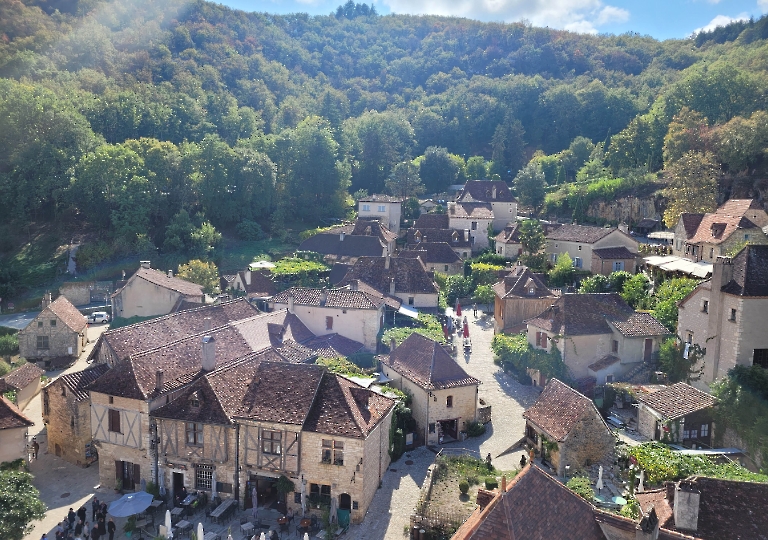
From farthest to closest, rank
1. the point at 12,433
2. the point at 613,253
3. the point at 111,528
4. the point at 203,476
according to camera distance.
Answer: the point at 613,253
the point at 12,433
the point at 203,476
the point at 111,528

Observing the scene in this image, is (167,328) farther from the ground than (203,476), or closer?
farther from the ground

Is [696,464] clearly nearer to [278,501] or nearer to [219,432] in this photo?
[278,501]

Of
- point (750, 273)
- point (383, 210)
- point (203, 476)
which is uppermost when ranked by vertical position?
point (383, 210)

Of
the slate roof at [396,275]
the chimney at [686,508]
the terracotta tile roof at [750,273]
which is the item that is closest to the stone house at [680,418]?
the terracotta tile roof at [750,273]

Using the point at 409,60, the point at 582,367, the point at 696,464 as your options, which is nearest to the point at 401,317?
the point at 582,367

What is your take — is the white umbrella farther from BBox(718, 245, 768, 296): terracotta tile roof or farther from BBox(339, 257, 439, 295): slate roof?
BBox(339, 257, 439, 295): slate roof

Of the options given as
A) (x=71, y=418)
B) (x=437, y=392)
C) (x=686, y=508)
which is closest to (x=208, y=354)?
(x=71, y=418)

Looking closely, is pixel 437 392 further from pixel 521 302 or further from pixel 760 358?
pixel 521 302
